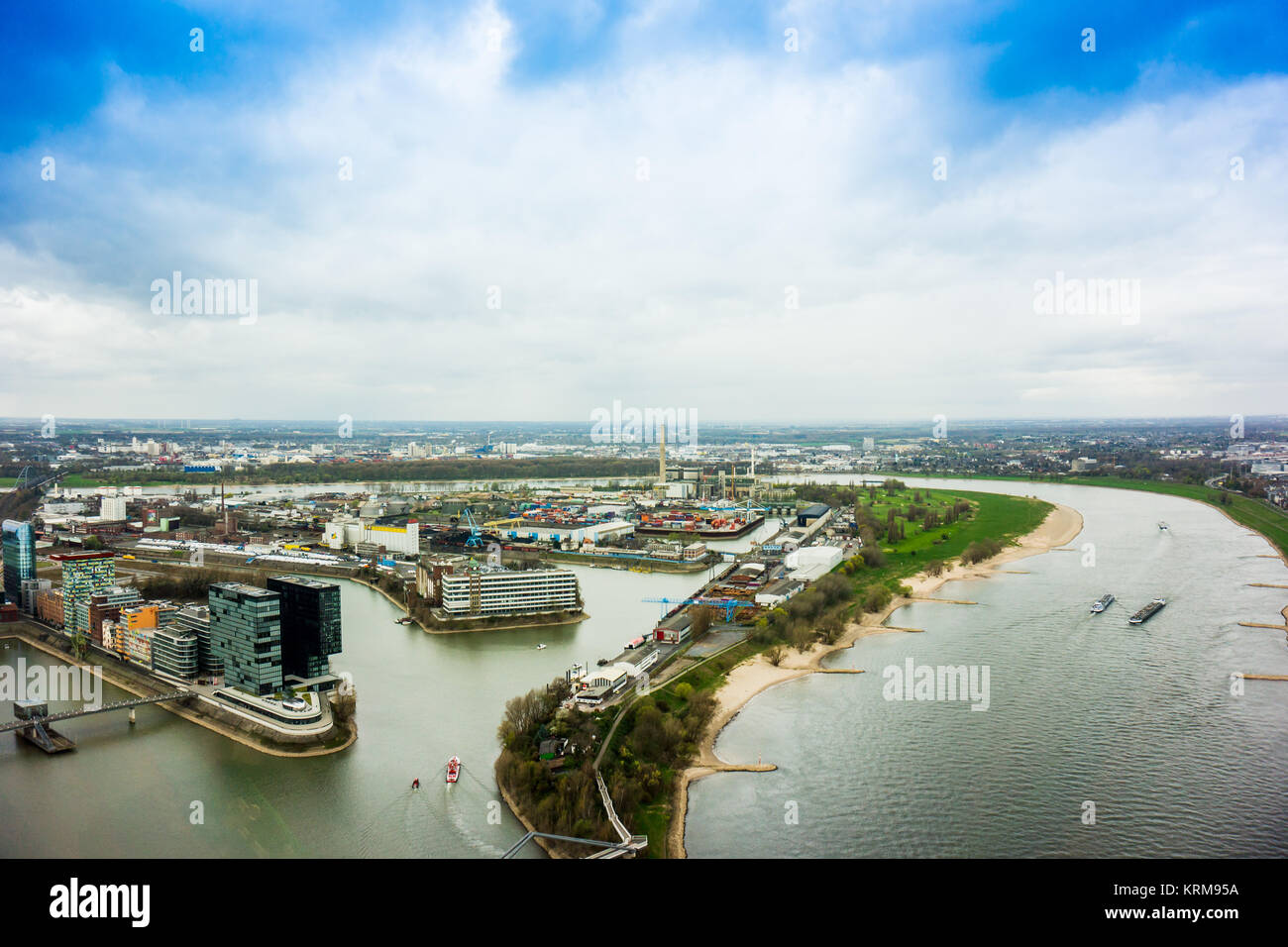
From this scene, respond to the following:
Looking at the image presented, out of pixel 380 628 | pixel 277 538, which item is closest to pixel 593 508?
pixel 277 538

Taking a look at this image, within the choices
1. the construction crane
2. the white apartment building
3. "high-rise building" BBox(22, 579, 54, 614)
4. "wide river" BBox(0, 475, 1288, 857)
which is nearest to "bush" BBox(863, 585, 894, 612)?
"wide river" BBox(0, 475, 1288, 857)

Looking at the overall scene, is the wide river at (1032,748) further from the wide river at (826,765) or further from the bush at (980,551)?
the bush at (980,551)

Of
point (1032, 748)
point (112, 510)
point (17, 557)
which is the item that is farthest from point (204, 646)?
point (112, 510)

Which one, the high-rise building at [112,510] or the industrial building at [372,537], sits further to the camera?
the high-rise building at [112,510]

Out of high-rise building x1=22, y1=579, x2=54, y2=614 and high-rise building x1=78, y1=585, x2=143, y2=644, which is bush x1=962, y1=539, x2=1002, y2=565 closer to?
high-rise building x1=78, y1=585, x2=143, y2=644

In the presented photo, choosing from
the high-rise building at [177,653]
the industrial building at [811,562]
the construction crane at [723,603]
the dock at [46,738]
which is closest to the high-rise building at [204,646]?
the high-rise building at [177,653]

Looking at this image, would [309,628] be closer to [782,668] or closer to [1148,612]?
[782,668]
